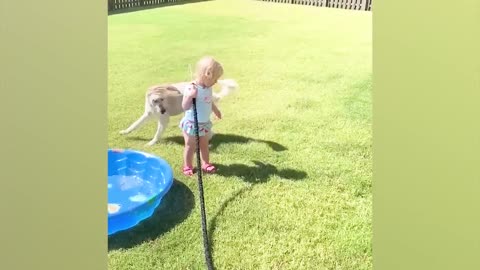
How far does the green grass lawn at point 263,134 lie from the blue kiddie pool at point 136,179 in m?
0.02

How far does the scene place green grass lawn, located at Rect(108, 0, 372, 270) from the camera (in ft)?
4.70

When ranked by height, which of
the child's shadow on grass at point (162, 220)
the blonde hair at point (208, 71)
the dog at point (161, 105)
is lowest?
the child's shadow on grass at point (162, 220)

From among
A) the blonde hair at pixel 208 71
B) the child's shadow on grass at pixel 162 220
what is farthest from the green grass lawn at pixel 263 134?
the blonde hair at pixel 208 71

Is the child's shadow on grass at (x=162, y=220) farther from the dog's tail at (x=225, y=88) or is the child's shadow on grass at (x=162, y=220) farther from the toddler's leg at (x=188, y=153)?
the dog's tail at (x=225, y=88)

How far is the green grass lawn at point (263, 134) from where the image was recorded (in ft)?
4.70

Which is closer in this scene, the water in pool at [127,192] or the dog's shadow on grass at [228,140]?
the water in pool at [127,192]

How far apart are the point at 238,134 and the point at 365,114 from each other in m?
0.38

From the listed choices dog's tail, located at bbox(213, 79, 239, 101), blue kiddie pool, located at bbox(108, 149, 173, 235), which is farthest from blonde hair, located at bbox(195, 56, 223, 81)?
blue kiddie pool, located at bbox(108, 149, 173, 235)

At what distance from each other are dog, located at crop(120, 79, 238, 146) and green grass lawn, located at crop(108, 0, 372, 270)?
2cm
